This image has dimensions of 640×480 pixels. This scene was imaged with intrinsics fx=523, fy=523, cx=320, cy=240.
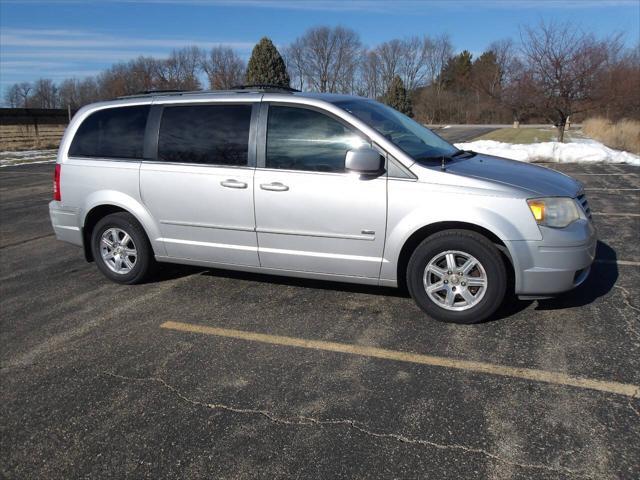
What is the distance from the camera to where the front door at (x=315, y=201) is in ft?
14.0

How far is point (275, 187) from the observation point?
4.50 meters

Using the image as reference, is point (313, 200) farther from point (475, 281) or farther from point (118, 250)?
point (118, 250)

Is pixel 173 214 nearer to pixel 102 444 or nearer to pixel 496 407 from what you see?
pixel 102 444

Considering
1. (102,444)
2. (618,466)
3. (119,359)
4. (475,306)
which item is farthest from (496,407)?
(119,359)

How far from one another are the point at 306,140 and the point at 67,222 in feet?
9.36

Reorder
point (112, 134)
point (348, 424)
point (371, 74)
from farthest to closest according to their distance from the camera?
point (371, 74)
point (112, 134)
point (348, 424)

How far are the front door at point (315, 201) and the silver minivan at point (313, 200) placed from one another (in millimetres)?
10

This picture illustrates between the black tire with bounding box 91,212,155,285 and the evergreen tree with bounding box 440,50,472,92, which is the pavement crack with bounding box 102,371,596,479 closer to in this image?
the black tire with bounding box 91,212,155,285

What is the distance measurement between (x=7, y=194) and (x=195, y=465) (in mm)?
11896

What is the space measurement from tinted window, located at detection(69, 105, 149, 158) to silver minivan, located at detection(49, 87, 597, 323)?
0.01m

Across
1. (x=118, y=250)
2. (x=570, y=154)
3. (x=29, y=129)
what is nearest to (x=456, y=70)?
(x=29, y=129)

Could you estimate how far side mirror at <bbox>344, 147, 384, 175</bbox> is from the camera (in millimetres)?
4070

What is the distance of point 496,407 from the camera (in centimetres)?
304

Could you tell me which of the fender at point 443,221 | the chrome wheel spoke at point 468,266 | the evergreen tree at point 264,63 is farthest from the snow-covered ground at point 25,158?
the chrome wheel spoke at point 468,266
